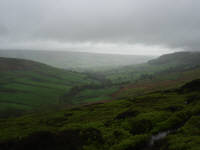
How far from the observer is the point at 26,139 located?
96.1 feet

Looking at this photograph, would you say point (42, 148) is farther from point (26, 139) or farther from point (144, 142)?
point (144, 142)

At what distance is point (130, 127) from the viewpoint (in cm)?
3425

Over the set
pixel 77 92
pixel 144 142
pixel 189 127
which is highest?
pixel 189 127

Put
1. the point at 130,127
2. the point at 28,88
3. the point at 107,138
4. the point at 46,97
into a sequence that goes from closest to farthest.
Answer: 1. the point at 107,138
2. the point at 130,127
3. the point at 46,97
4. the point at 28,88

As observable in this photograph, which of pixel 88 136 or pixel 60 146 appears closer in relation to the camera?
pixel 60 146

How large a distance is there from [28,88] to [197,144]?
576 feet

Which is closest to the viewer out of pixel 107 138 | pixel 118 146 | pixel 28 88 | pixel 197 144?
pixel 197 144

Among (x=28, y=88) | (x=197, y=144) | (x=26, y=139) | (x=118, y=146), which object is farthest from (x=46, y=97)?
(x=197, y=144)

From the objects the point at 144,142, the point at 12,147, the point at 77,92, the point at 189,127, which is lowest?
the point at 77,92

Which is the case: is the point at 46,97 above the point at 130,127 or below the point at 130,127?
below

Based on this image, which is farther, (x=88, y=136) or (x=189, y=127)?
(x=88, y=136)

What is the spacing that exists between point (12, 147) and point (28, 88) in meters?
153

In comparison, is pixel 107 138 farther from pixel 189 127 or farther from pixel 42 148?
pixel 189 127

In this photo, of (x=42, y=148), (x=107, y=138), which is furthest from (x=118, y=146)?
(x=42, y=148)
